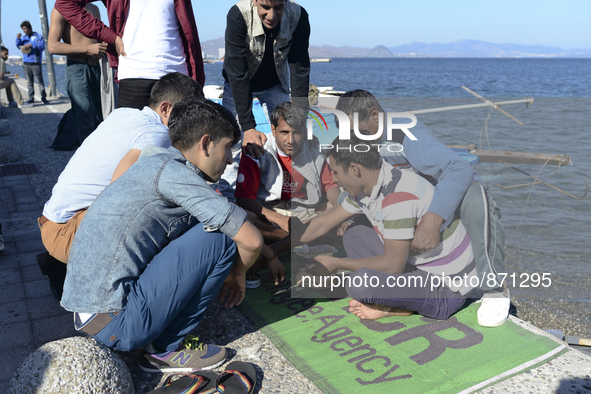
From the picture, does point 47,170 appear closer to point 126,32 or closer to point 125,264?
point 126,32

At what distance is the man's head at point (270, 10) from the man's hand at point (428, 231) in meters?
1.80

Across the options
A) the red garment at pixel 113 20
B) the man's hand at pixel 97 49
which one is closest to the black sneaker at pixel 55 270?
the red garment at pixel 113 20

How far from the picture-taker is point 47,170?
672 centimetres

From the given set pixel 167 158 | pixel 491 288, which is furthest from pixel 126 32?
pixel 491 288

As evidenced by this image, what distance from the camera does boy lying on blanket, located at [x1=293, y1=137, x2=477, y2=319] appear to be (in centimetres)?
299

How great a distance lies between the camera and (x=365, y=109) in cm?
371

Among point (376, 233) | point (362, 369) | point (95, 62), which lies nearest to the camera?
point (362, 369)

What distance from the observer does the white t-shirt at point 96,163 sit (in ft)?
9.17

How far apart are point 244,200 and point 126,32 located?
1.50 metres

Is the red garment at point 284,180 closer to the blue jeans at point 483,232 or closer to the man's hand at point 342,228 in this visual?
the man's hand at point 342,228

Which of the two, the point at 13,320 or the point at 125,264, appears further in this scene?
the point at 13,320

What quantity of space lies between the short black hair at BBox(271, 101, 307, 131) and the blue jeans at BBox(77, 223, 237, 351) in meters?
1.59

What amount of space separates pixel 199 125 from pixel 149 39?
163 centimetres

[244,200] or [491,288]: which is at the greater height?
[244,200]
